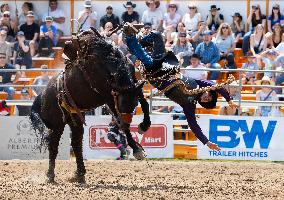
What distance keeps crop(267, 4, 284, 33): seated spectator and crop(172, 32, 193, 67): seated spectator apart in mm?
2048

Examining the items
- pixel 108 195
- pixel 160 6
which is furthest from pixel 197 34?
pixel 108 195

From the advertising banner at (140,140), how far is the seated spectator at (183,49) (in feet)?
7.29

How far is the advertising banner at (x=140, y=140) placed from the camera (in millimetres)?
15617

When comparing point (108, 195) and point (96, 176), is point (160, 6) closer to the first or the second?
point (96, 176)

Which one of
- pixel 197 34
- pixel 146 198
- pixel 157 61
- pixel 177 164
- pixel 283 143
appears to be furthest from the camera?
pixel 197 34

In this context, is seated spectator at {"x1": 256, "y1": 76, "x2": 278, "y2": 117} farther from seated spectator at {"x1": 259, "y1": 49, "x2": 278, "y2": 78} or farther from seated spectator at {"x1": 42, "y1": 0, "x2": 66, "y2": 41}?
seated spectator at {"x1": 42, "y1": 0, "x2": 66, "y2": 41}

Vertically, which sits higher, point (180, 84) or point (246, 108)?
point (180, 84)

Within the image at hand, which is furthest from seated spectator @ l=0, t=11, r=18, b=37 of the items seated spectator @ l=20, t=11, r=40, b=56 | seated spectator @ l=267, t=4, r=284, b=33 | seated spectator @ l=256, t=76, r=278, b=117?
seated spectator @ l=256, t=76, r=278, b=117

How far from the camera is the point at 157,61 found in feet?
39.0

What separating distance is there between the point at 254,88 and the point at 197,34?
7.77 feet

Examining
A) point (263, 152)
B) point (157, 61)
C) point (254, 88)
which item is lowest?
point (263, 152)

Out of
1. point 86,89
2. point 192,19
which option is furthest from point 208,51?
point 86,89

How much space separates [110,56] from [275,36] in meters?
7.93

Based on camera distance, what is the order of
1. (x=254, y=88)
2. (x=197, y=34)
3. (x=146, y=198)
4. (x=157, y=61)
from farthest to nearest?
(x=197, y=34), (x=254, y=88), (x=157, y=61), (x=146, y=198)
